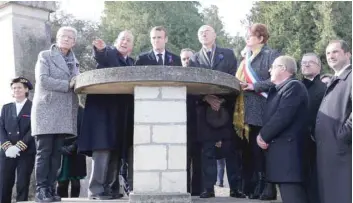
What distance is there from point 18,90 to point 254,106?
2986 millimetres

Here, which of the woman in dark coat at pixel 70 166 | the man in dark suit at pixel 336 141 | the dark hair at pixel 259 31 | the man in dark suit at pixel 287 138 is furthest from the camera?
the woman in dark coat at pixel 70 166

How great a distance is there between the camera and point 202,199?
515 centimetres

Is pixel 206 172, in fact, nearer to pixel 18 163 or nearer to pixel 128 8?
pixel 18 163

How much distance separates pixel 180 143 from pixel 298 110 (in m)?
1.11

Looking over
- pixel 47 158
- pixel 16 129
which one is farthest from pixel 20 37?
pixel 47 158

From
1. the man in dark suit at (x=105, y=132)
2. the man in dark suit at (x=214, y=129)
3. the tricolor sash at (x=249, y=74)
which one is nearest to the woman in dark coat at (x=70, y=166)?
the man in dark suit at (x=105, y=132)

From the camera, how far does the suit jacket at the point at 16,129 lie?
20.7ft

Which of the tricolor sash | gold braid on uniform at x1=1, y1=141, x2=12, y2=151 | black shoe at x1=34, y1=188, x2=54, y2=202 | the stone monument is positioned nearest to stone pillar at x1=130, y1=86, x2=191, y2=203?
the stone monument

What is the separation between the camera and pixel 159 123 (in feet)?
14.4

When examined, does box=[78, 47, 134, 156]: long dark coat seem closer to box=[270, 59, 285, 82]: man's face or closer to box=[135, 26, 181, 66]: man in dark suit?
box=[135, 26, 181, 66]: man in dark suit

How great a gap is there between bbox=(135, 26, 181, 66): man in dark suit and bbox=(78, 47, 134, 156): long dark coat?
0.43 metres

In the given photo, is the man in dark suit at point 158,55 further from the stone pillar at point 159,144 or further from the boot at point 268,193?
the boot at point 268,193

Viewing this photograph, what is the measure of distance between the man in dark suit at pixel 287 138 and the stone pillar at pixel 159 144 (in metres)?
0.79

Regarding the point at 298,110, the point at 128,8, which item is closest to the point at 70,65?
the point at 298,110
